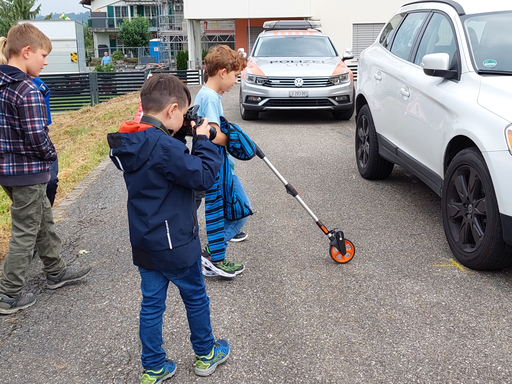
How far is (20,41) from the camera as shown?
3.62 metres

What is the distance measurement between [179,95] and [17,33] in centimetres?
149

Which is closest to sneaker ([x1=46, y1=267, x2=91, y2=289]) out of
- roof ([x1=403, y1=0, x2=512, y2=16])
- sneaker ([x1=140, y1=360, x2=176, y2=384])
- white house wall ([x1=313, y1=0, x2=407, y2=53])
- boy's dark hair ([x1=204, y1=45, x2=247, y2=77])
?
sneaker ([x1=140, y1=360, x2=176, y2=384])

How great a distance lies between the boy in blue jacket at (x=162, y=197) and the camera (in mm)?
2627

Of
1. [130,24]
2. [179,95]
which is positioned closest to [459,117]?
[179,95]

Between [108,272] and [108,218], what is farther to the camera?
[108,218]

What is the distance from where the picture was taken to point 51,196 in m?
4.72

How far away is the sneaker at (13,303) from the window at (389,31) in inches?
180

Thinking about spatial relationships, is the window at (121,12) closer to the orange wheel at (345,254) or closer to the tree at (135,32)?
the tree at (135,32)

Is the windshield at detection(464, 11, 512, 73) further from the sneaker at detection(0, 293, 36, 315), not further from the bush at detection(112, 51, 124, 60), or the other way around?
the bush at detection(112, 51, 124, 60)

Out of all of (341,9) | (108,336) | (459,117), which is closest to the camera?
(108,336)

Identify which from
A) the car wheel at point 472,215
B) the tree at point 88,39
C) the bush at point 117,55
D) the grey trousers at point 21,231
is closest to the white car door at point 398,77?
the car wheel at point 472,215

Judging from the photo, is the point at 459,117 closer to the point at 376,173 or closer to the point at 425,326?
the point at 425,326

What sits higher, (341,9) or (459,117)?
(341,9)

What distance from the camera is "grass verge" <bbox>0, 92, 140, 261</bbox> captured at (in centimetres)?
704
